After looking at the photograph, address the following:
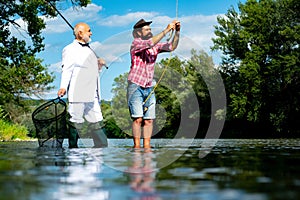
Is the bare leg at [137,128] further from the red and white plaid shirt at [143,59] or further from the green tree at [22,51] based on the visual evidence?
the green tree at [22,51]

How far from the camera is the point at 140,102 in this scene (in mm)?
7652

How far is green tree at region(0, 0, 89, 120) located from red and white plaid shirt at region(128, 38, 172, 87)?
1344 cm

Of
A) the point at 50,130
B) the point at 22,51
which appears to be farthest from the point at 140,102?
the point at 22,51

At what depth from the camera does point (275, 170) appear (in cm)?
384

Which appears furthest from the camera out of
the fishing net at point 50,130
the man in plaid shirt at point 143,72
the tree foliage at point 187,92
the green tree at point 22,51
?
the tree foliage at point 187,92

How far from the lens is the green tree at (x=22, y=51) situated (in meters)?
20.8

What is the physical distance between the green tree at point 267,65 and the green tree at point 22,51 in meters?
21.8

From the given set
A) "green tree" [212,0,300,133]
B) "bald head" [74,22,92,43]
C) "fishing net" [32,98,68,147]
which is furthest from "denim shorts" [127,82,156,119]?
"green tree" [212,0,300,133]

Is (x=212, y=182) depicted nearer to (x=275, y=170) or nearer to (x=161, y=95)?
(x=275, y=170)

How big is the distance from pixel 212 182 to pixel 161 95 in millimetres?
41559

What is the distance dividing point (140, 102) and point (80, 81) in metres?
1.00

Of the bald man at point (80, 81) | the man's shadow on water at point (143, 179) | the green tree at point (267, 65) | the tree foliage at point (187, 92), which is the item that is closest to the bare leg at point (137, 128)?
the bald man at point (80, 81)

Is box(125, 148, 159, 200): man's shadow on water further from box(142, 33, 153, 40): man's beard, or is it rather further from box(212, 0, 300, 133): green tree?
box(212, 0, 300, 133): green tree

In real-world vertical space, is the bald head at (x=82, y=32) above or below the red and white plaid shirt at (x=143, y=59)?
above
